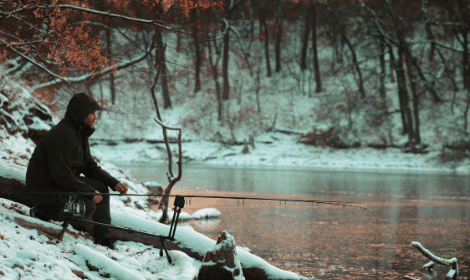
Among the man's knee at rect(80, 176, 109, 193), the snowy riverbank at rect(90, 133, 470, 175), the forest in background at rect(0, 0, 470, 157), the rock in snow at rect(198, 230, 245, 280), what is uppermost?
the forest in background at rect(0, 0, 470, 157)

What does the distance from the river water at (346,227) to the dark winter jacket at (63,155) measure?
4.76 feet

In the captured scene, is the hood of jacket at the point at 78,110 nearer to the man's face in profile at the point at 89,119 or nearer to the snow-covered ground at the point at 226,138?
the man's face in profile at the point at 89,119

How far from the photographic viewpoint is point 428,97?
31.9m

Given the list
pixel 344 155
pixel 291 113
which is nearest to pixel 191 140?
pixel 291 113

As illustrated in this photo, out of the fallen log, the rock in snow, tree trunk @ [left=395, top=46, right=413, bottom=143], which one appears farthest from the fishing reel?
tree trunk @ [left=395, top=46, right=413, bottom=143]

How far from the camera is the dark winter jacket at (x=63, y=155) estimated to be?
371 centimetres

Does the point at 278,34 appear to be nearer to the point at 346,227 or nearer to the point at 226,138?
the point at 226,138

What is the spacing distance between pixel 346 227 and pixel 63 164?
6318 millimetres

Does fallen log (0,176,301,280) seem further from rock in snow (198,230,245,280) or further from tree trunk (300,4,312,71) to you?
tree trunk (300,4,312,71)

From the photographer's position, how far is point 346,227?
28.8 ft

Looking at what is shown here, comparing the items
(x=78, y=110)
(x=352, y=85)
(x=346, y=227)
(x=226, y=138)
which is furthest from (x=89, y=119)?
(x=352, y=85)

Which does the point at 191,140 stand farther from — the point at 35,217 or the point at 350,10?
the point at 35,217

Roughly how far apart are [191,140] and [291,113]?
7.85m

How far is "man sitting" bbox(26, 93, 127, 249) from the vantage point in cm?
→ 371
